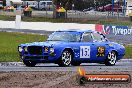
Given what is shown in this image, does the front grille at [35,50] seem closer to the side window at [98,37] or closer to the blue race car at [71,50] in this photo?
the blue race car at [71,50]

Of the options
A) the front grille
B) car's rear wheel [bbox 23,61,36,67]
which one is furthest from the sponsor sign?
the front grille

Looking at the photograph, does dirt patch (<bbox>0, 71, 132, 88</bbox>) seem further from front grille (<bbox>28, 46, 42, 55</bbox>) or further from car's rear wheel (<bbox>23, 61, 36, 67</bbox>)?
car's rear wheel (<bbox>23, 61, 36, 67</bbox>)

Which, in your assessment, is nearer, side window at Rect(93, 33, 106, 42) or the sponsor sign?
side window at Rect(93, 33, 106, 42)

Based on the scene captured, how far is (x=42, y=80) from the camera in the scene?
13195 mm

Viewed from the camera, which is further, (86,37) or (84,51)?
(86,37)

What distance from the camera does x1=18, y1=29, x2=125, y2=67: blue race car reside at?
720 inches

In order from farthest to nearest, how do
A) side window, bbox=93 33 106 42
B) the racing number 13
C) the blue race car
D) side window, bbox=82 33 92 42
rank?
1. side window, bbox=93 33 106 42
2. side window, bbox=82 33 92 42
3. the racing number 13
4. the blue race car

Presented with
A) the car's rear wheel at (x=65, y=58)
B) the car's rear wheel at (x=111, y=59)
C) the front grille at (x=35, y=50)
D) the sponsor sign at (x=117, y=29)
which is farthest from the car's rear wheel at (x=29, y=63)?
the sponsor sign at (x=117, y=29)

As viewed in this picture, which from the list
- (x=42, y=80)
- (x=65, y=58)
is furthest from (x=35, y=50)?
(x=42, y=80)

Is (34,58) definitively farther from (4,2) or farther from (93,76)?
(4,2)

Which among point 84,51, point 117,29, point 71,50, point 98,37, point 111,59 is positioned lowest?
point 117,29

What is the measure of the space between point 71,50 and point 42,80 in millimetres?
5621

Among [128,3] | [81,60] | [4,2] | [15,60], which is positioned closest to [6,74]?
[81,60]

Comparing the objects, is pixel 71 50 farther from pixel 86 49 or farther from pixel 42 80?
pixel 42 80
